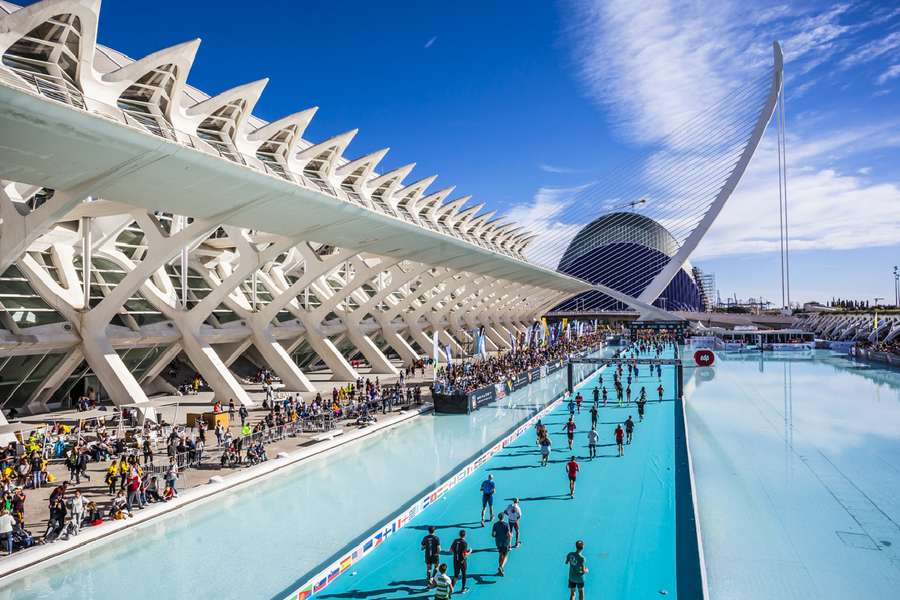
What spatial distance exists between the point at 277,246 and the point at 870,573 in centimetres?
1854

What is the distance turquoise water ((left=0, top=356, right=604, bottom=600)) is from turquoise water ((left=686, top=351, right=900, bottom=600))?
198 inches

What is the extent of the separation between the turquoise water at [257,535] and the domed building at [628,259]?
77.5 m

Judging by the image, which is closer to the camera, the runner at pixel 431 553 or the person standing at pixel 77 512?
the runner at pixel 431 553

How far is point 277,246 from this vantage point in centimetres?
2120

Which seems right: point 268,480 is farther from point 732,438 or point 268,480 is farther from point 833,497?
point 732,438

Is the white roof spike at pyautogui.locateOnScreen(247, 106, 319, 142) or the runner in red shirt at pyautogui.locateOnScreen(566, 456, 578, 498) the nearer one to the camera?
the runner in red shirt at pyautogui.locateOnScreen(566, 456, 578, 498)

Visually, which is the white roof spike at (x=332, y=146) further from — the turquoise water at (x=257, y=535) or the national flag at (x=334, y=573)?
the national flag at (x=334, y=573)

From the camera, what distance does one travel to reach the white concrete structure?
1197 centimetres

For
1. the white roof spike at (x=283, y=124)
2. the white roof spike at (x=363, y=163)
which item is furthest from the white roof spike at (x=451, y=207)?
the white roof spike at (x=283, y=124)

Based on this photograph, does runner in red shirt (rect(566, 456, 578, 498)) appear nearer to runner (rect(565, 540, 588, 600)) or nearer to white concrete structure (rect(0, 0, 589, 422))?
runner (rect(565, 540, 588, 600))

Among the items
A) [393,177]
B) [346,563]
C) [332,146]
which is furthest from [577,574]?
[393,177]

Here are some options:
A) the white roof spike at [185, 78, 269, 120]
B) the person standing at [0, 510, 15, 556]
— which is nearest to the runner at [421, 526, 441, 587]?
the person standing at [0, 510, 15, 556]

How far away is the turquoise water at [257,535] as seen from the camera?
7.05m

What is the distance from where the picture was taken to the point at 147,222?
1741 centimetres
